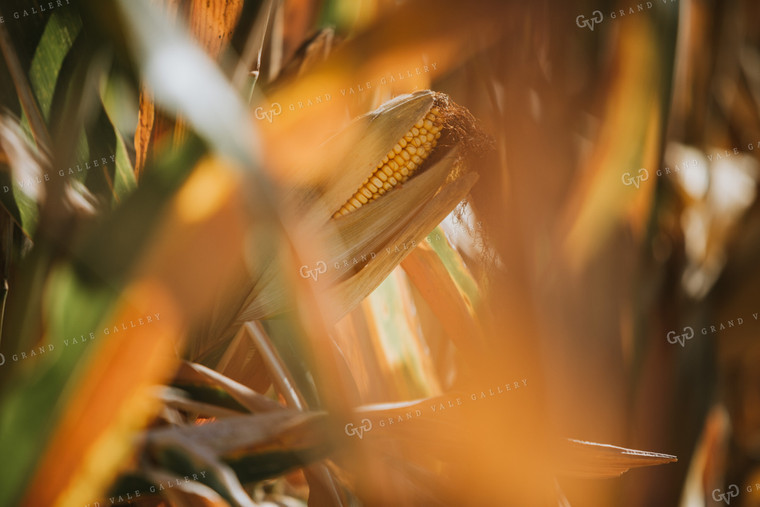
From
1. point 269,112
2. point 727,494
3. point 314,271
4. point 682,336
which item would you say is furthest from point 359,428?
point 727,494

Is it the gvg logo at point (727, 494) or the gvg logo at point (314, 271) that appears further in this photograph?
the gvg logo at point (727, 494)

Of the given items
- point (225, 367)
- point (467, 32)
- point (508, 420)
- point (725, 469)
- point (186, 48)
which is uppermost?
point (467, 32)

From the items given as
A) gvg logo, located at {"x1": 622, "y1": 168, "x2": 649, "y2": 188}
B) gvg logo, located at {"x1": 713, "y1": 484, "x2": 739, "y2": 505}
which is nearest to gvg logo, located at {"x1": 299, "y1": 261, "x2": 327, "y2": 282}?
gvg logo, located at {"x1": 622, "y1": 168, "x2": 649, "y2": 188}

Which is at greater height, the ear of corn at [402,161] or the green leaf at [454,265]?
the ear of corn at [402,161]

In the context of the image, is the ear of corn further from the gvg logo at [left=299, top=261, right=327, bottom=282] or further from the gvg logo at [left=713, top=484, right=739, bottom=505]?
the gvg logo at [left=713, top=484, right=739, bottom=505]

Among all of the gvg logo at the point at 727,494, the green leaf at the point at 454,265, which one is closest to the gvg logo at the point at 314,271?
the green leaf at the point at 454,265

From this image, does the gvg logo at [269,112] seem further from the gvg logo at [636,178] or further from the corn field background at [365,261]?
the gvg logo at [636,178]

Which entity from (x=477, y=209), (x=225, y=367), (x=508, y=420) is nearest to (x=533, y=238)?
(x=477, y=209)

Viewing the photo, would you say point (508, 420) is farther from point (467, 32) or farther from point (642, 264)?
point (467, 32)
